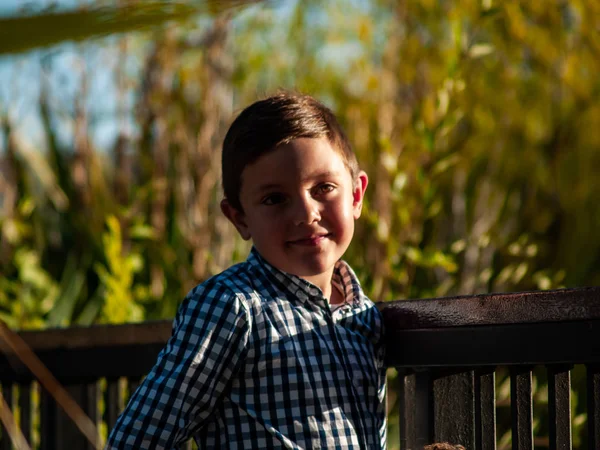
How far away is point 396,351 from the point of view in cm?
146

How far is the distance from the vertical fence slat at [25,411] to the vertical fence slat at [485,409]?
1.43 m

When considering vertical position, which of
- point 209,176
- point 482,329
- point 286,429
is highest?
point 209,176

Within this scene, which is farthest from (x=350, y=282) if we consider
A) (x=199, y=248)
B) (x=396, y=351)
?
(x=199, y=248)

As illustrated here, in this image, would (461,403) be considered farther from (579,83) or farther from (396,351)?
(579,83)

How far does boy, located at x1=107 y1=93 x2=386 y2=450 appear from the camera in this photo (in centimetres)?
127

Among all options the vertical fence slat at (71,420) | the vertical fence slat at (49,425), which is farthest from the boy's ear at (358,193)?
the vertical fence slat at (49,425)

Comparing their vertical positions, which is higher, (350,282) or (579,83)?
(579,83)

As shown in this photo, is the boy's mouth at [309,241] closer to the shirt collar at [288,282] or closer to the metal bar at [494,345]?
the shirt collar at [288,282]

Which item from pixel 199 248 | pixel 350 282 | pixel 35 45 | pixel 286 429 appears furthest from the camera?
pixel 199 248

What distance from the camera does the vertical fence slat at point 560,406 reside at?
120cm

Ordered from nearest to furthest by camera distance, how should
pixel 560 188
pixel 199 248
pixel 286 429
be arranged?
pixel 286 429
pixel 199 248
pixel 560 188

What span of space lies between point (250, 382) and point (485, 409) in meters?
0.37

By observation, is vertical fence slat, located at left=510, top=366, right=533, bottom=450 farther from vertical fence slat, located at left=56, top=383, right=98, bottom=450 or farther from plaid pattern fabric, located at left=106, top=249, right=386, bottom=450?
vertical fence slat, located at left=56, top=383, right=98, bottom=450

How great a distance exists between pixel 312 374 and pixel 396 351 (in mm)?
198
